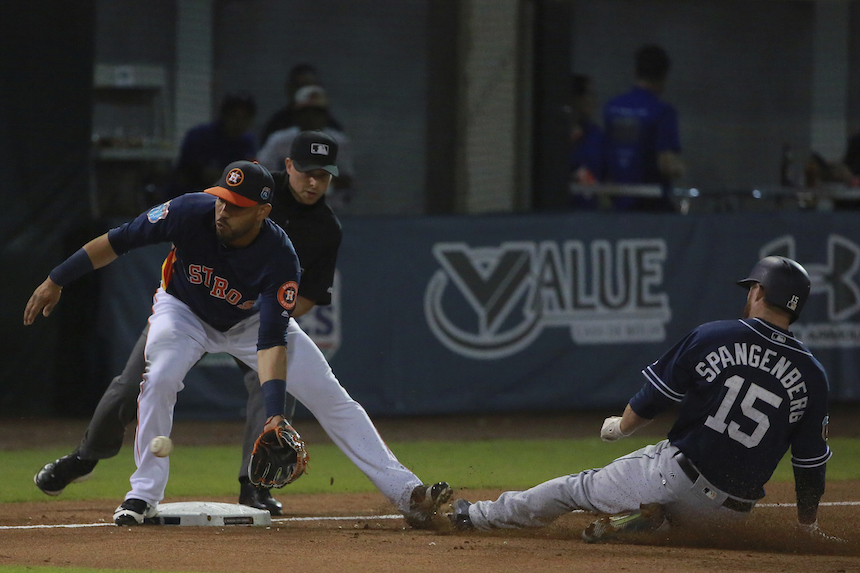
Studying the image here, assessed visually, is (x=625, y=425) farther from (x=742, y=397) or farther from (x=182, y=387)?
(x=182, y=387)

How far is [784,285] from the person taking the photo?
5367mm

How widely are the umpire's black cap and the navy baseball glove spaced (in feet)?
5.33

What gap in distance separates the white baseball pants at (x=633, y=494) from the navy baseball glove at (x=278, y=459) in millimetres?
1012

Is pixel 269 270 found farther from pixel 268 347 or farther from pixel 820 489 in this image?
pixel 820 489

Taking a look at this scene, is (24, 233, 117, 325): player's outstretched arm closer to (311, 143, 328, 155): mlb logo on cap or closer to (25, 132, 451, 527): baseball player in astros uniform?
(25, 132, 451, 527): baseball player in astros uniform

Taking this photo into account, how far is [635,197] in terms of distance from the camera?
11.8 meters

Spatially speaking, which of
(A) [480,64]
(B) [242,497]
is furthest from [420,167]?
(B) [242,497]

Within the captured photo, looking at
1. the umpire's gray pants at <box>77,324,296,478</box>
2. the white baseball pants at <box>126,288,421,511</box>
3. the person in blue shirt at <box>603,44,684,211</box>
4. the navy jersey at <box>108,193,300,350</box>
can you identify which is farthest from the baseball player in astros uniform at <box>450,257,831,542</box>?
the person in blue shirt at <box>603,44,684,211</box>

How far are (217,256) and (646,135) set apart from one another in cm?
644

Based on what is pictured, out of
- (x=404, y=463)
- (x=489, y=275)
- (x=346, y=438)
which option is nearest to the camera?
(x=346, y=438)

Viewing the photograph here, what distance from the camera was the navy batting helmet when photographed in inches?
211

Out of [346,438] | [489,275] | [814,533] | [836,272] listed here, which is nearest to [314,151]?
[346,438]

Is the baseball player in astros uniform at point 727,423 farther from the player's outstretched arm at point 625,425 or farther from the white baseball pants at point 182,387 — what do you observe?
the white baseball pants at point 182,387

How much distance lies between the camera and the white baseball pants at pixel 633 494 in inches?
213
